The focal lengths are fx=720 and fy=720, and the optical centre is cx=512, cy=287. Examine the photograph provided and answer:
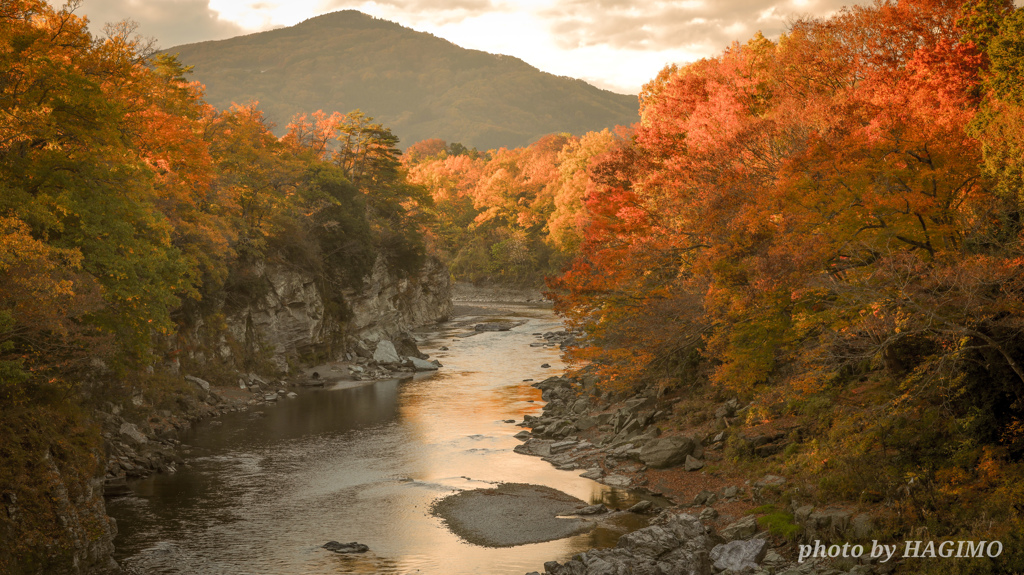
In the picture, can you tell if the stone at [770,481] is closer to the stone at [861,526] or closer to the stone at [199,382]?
the stone at [861,526]

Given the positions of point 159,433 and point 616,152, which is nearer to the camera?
point 159,433

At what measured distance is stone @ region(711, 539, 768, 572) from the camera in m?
17.2

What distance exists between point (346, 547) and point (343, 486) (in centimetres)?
625

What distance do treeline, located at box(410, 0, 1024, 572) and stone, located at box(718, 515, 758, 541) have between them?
6.88ft

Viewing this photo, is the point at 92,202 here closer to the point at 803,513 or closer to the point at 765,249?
the point at 765,249

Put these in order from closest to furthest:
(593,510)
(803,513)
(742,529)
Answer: (803,513), (742,529), (593,510)

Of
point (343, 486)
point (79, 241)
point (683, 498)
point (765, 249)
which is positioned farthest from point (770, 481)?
point (79, 241)

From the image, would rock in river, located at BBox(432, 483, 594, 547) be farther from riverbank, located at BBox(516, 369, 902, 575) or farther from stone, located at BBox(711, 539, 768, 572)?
stone, located at BBox(711, 539, 768, 572)

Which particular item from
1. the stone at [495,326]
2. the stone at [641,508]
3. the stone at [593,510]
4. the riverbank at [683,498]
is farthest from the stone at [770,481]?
the stone at [495,326]

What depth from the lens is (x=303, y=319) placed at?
172 feet

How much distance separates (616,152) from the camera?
1543 inches

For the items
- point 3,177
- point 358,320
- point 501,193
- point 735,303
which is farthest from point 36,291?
point 501,193

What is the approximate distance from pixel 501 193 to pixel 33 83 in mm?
96331

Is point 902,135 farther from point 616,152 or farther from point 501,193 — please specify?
point 501,193
